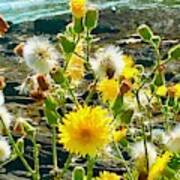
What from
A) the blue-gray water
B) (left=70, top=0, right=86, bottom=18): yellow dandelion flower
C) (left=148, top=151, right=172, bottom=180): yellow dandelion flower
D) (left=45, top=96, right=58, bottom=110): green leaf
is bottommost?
(left=148, top=151, right=172, bottom=180): yellow dandelion flower

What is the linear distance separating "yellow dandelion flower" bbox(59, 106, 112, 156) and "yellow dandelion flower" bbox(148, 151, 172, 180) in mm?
90

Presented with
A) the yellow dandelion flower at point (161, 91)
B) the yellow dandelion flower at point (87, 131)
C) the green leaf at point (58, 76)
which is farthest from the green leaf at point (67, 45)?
the yellow dandelion flower at point (161, 91)

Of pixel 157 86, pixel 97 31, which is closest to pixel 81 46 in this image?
pixel 157 86

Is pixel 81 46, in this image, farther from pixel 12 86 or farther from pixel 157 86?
pixel 12 86

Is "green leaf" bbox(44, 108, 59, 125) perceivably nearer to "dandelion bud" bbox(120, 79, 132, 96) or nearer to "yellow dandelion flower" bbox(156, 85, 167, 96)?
"dandelion bud" bbox(120, 79, 132, 96)

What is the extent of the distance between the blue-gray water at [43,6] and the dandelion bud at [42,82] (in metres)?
7.16

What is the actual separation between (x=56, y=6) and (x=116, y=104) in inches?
336

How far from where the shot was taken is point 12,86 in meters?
5.77

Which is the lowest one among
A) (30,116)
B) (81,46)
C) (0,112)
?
(30,116)

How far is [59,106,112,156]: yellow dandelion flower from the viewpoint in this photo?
1.28m

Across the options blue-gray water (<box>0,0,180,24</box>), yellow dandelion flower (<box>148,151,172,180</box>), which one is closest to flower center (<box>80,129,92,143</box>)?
yellow dandelion flower (<box>148,151,172,180</box>)

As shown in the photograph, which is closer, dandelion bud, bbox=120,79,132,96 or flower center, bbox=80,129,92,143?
flower center, bbox=80,129,92,143

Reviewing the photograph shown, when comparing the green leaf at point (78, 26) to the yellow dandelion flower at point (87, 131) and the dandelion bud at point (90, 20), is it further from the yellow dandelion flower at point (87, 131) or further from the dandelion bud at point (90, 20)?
the yellow dandelion flower at point (87, 131)

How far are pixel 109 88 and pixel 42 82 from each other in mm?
123
